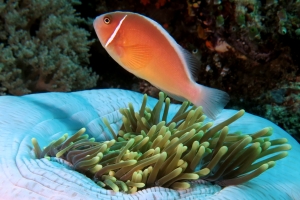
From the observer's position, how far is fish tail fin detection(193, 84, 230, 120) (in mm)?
1292

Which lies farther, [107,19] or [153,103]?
[153,103]

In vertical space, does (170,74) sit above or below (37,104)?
above

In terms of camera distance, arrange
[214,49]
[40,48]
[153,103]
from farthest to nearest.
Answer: [214,49] < [40,48] < [153,103]

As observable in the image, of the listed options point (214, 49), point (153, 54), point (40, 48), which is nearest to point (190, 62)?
point (153, 54)

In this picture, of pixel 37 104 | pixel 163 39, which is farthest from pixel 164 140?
pixel 37 104

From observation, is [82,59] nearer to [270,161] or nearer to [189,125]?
[189,125]

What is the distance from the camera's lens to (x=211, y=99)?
1299mm

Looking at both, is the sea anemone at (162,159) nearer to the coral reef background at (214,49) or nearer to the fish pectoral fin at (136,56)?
the fish pectoral fin at (136,56)

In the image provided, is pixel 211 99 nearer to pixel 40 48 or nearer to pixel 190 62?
pixel 190 62

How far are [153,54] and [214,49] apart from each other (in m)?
1.60

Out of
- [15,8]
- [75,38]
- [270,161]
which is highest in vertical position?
[15,8]

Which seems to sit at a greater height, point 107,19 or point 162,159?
point 107,19

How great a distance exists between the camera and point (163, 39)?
1280 mm

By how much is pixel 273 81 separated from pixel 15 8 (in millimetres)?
2103
